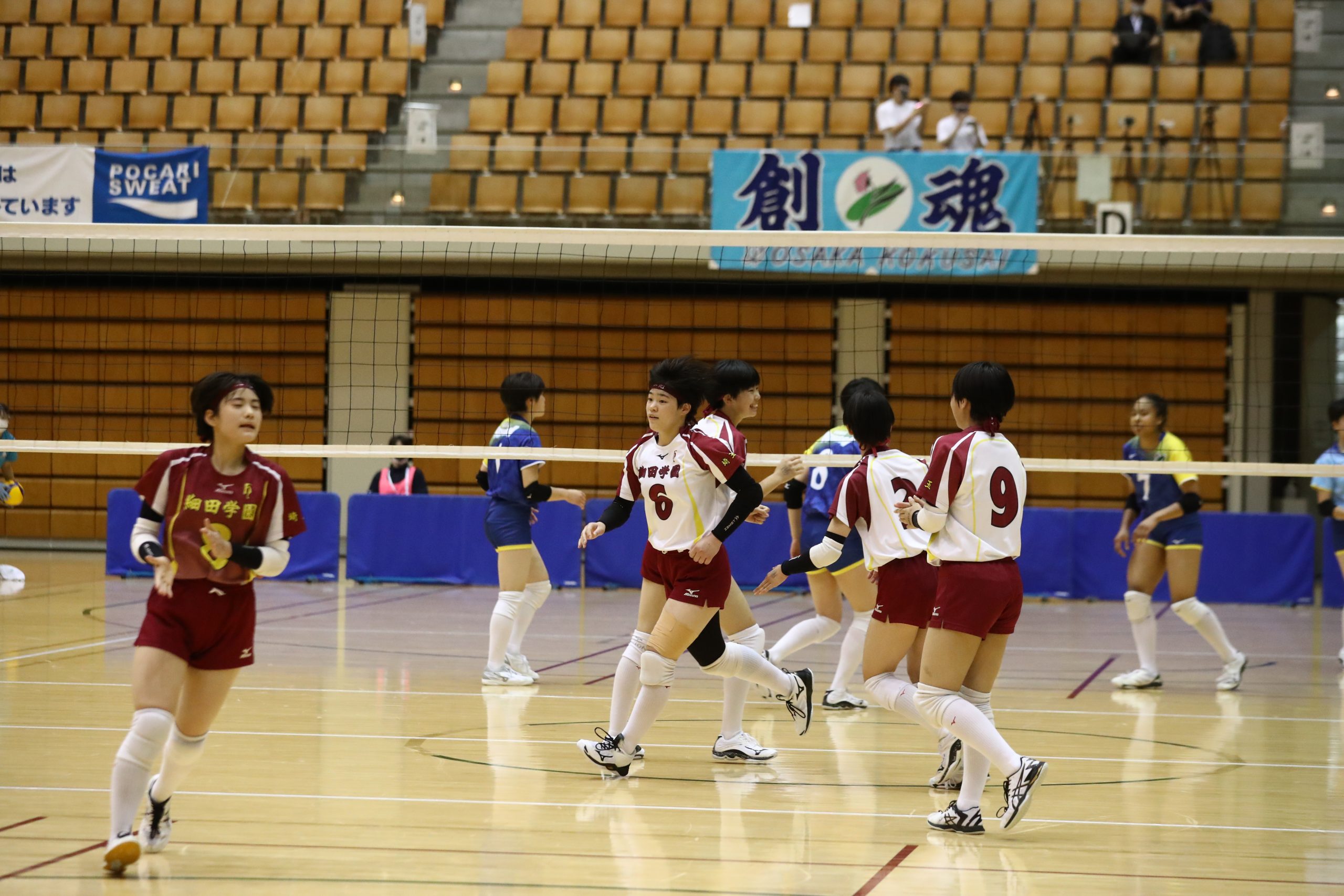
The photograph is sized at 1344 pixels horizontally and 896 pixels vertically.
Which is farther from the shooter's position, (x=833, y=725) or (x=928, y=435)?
(x=928, y=435)

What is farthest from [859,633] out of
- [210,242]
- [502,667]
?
[210,242]

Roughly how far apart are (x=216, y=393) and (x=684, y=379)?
195cm

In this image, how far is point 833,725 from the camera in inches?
283

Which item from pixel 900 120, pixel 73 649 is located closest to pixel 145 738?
pixel 73 649

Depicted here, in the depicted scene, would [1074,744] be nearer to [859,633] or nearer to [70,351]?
[859,633]

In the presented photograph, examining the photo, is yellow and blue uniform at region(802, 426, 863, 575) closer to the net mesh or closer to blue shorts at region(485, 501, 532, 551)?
blue shorts at region(485, 501, 532, 551)

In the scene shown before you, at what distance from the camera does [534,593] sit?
27.9 feet

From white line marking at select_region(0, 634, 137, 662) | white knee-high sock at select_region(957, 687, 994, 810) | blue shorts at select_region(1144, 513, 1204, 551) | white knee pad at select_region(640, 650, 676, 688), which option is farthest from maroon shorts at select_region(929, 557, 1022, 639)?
white line marking at select_region(0, 634, 137, 662)

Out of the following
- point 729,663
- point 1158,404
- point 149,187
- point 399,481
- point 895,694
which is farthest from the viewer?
point 399,481

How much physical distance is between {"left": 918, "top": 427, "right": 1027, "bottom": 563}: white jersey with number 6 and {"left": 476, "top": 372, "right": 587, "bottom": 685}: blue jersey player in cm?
377

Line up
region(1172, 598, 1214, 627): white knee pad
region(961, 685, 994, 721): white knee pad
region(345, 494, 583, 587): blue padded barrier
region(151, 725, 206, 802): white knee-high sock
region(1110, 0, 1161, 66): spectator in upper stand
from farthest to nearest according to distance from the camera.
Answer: region(1110, 0, 1161, 66): spectator in upper stand
region(345, 494, 583, 587): blue padded barrier
region(1172, 598, 1214, 627): white knee pad
region(961, 685, 994, 721): white knee pad
region(151, 725, 206, 802): white knee-high sock

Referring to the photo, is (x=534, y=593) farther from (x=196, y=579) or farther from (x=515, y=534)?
(x=196, y=579)

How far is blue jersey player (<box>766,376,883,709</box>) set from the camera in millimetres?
7449

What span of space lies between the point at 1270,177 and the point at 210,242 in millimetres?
11337
